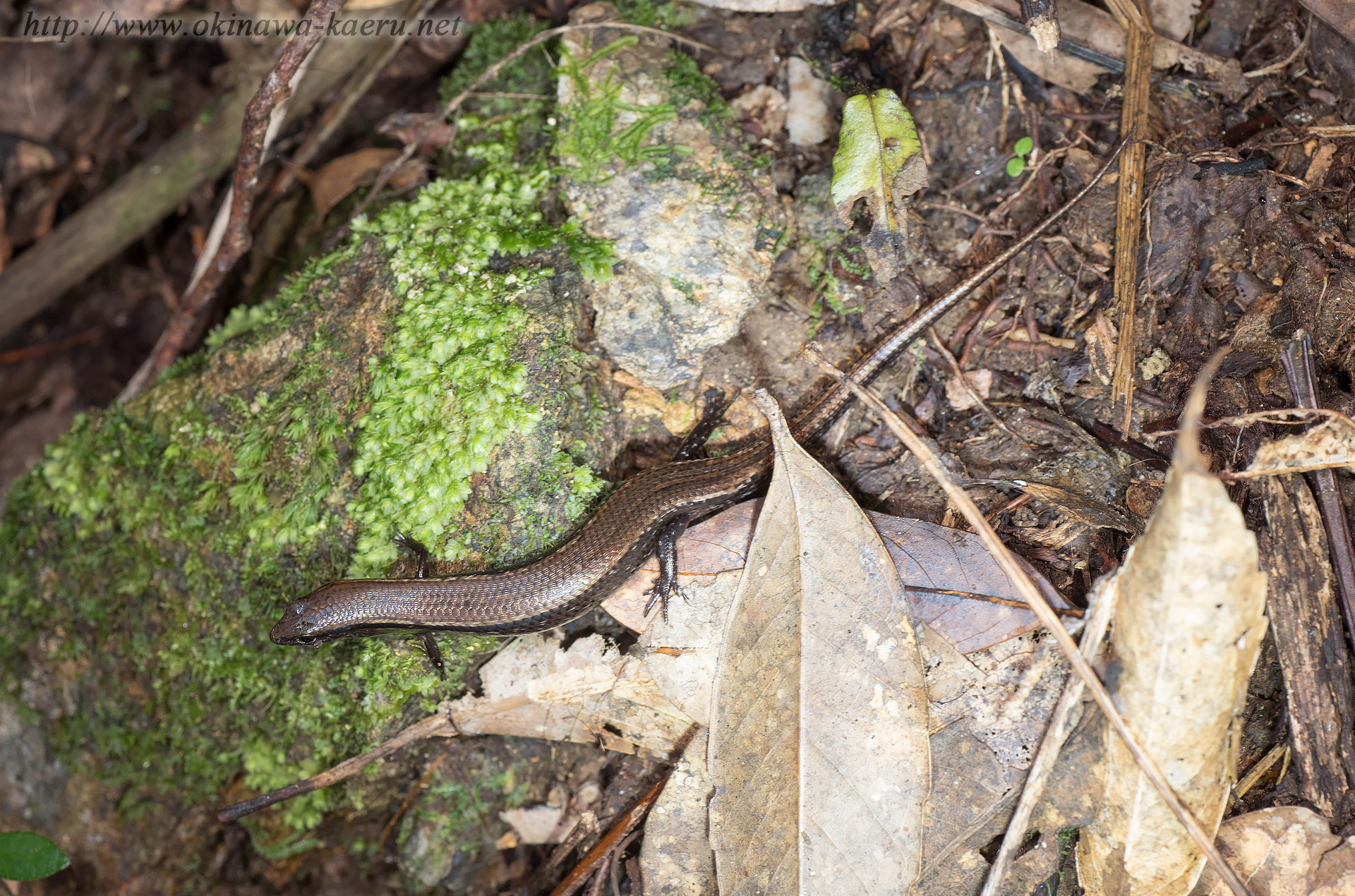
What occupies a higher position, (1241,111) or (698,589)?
(1241,111)

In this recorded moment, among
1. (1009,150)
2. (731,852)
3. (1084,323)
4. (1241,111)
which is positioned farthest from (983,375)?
(731,852)

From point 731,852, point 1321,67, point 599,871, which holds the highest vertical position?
point 1321,67

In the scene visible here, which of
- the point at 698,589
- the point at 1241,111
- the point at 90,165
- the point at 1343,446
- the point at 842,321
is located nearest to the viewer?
the point at 1343,446

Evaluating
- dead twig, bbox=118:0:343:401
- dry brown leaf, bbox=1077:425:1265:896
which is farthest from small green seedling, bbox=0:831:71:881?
dry brown leaf, bbox=1077:425:1265:896

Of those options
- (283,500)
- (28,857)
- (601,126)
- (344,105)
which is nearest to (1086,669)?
(601,126)

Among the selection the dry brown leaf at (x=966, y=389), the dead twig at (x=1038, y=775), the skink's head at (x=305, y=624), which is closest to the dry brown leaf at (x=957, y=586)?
the dead twig at (x=1038, y=775)

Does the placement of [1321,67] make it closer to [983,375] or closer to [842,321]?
[983,375]

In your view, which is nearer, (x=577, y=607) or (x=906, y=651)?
(x=906, y=651)
